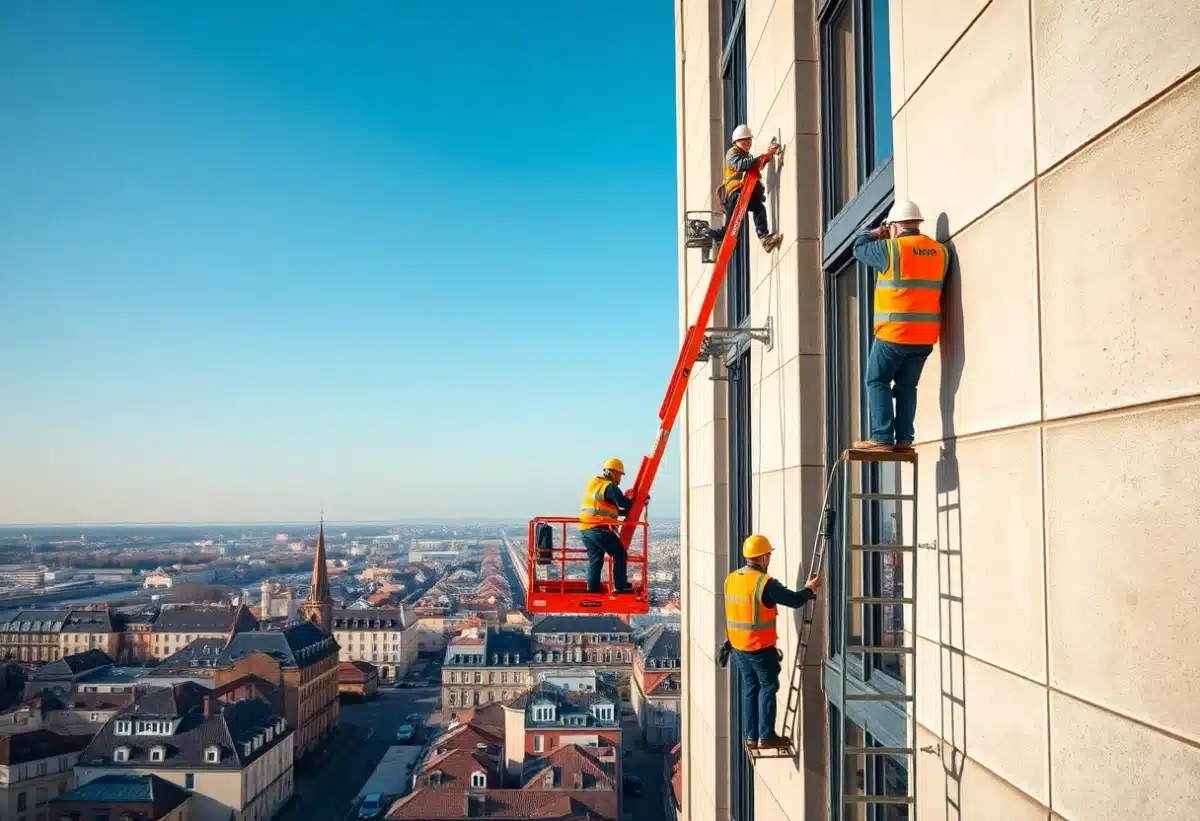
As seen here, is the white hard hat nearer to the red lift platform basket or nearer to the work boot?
the work boot

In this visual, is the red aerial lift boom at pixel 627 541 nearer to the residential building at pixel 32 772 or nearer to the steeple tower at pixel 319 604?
the residential building at pixel 32 772

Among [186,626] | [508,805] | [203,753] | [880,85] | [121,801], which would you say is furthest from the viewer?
[186,626]

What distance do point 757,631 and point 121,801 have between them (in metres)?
59.0

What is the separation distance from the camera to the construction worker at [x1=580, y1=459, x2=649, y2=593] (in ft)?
37.7

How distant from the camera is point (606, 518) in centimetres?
1150

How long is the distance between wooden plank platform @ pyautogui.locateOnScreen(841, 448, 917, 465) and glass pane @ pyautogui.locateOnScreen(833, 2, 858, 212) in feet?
10.4

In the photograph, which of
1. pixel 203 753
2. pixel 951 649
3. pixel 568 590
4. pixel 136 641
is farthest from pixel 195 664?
pixel 951 649

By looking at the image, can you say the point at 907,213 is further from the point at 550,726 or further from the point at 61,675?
the point at 61,675

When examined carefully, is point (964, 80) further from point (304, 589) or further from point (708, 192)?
point (304, 589)

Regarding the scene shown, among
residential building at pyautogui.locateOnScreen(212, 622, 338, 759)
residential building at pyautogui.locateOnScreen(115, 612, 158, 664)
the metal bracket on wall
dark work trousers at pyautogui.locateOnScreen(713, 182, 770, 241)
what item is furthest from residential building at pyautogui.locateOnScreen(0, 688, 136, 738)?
dark work trousers at pyautogui.locateOnScreen(713, 182, 770, 241)

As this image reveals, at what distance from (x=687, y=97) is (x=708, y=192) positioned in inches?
131

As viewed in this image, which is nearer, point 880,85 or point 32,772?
point 880,85

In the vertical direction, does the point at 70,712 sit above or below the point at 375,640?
above

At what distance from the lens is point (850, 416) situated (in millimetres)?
8328
